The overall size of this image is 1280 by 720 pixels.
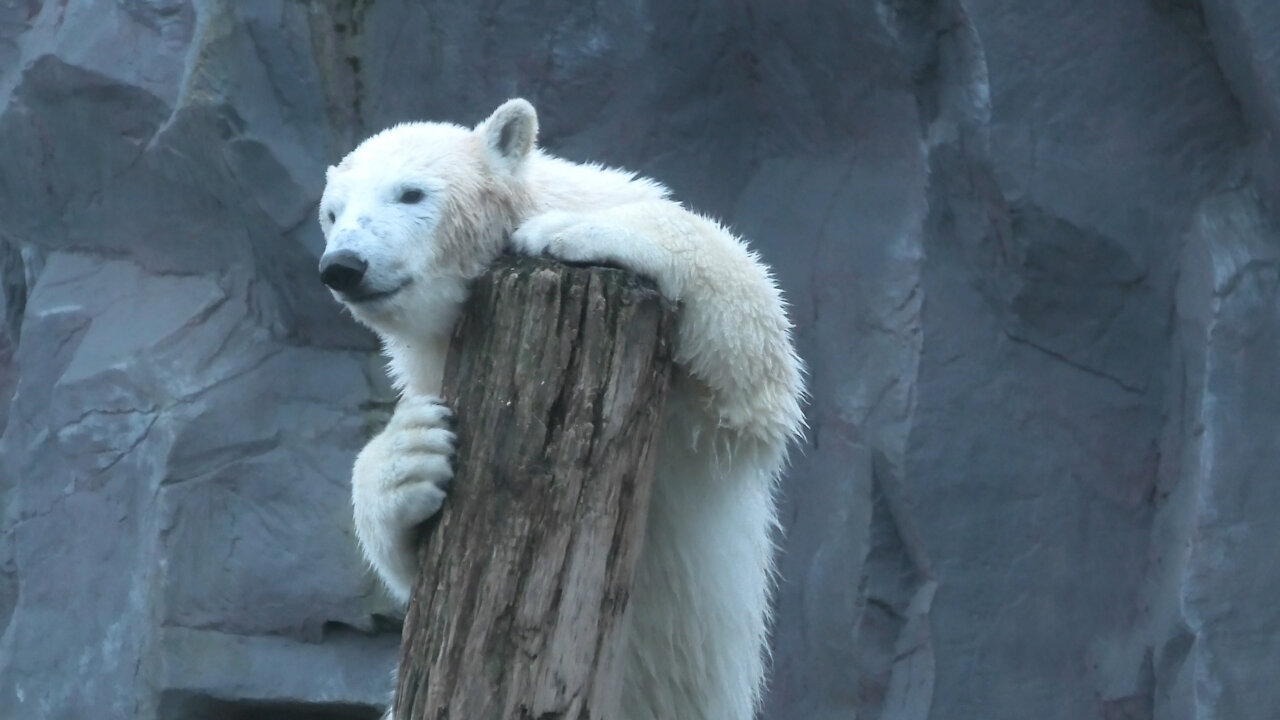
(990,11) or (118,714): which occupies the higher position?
(990,11)

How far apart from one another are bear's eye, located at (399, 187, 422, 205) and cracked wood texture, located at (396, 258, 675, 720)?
42 cm

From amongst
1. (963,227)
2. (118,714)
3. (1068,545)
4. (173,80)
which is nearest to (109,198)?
(173,80)

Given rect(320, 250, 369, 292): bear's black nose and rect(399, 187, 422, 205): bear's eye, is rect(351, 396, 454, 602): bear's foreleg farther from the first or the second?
rect(399, 187, 422, 205): bear's eye

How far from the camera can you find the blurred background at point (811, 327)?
15.0 feet

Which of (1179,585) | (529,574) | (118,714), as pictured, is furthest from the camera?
(118,714)

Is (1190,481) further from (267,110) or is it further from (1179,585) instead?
(267,110)

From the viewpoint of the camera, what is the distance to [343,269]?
2723mm

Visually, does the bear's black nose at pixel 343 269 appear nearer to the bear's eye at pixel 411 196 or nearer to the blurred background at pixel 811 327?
the bear's eye at pixel 411 196

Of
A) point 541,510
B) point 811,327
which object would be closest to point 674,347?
point 541,510

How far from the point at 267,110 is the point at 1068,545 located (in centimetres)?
306

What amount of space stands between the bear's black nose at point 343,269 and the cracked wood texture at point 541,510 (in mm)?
298

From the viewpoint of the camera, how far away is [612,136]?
209 inches

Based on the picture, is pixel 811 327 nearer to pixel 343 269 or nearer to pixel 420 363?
pixel 420 363

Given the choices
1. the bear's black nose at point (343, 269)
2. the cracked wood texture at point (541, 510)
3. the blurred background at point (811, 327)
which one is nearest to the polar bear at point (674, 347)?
the bear's black nose at point (343, 269)
